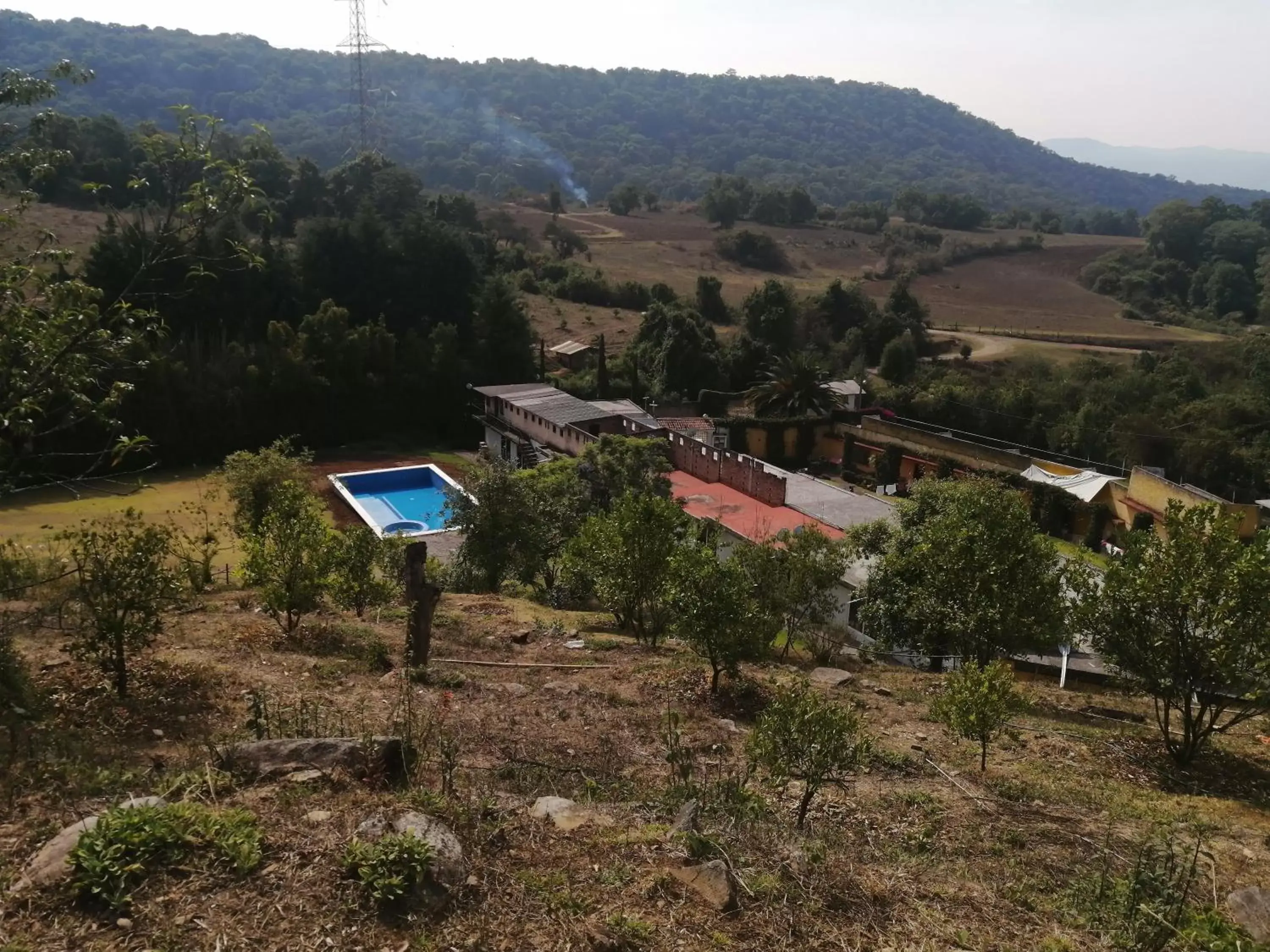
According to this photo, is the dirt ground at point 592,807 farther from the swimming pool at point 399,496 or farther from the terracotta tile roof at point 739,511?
the swimming pool at point 399,496

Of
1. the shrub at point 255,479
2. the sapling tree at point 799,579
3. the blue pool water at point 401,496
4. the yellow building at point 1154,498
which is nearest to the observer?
the sapling tree at point 799,579

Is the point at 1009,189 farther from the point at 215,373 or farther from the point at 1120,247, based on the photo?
the point at 215,373

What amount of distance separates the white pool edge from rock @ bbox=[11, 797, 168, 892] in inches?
672

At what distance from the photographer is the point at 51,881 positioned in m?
4.07

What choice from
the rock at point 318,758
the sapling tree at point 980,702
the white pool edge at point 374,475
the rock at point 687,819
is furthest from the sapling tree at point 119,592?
the white pool edge at point 374,475

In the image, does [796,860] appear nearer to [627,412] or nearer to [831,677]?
[831,677]

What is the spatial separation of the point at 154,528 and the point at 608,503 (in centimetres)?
1203

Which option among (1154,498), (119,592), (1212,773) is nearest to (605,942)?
(119,592)

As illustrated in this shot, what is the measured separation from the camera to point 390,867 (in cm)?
424

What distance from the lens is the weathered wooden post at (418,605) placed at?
28.8ft

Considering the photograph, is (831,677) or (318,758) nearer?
(318,758)

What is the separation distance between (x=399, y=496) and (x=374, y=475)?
1.56 metres

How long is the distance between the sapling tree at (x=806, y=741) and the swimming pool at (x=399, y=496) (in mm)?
18601

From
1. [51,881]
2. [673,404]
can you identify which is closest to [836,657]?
[51,881]
